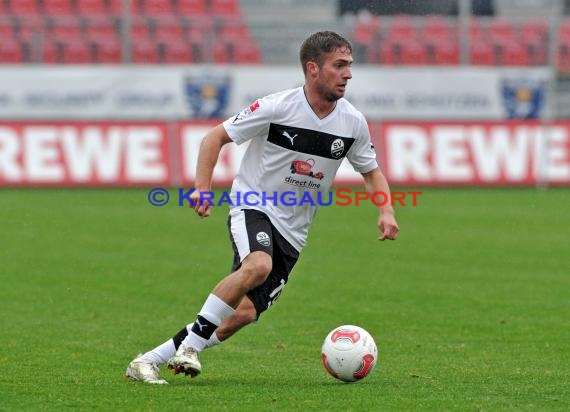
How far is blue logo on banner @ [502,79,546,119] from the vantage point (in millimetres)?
27078

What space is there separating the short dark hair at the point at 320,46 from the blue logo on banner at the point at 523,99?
19.9 meters

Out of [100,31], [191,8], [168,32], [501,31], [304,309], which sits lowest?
[304,309]

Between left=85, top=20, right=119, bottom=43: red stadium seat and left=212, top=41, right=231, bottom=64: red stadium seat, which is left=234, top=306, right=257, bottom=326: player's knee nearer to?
left=85, top=20, right=119, bottom=43: red stadium seat

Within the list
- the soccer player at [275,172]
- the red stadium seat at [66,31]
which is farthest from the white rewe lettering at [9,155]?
the soccer player at [275,172]

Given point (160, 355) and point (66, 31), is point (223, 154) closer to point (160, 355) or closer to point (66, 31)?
point (66, 31)

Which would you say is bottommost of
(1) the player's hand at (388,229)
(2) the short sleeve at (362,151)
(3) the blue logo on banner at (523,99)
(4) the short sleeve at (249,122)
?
(3) the blue logo on banner at (523,99)

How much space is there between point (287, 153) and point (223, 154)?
1625cm

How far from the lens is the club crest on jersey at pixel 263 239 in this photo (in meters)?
7.64

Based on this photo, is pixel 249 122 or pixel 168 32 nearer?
pixel 249 122

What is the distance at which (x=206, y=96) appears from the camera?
26.4 meters

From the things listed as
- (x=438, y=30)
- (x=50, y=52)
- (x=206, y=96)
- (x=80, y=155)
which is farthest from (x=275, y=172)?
(x=438, y=30)

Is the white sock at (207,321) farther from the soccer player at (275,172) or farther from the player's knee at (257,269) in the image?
the player's knee at (257,269)

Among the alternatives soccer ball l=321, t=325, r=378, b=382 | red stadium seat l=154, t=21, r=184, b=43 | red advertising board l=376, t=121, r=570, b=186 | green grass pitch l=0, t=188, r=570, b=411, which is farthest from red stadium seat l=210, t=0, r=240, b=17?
soccer ball l=321, t=325, r=378, b=382

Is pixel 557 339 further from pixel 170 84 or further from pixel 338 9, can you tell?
pixel 338 9
